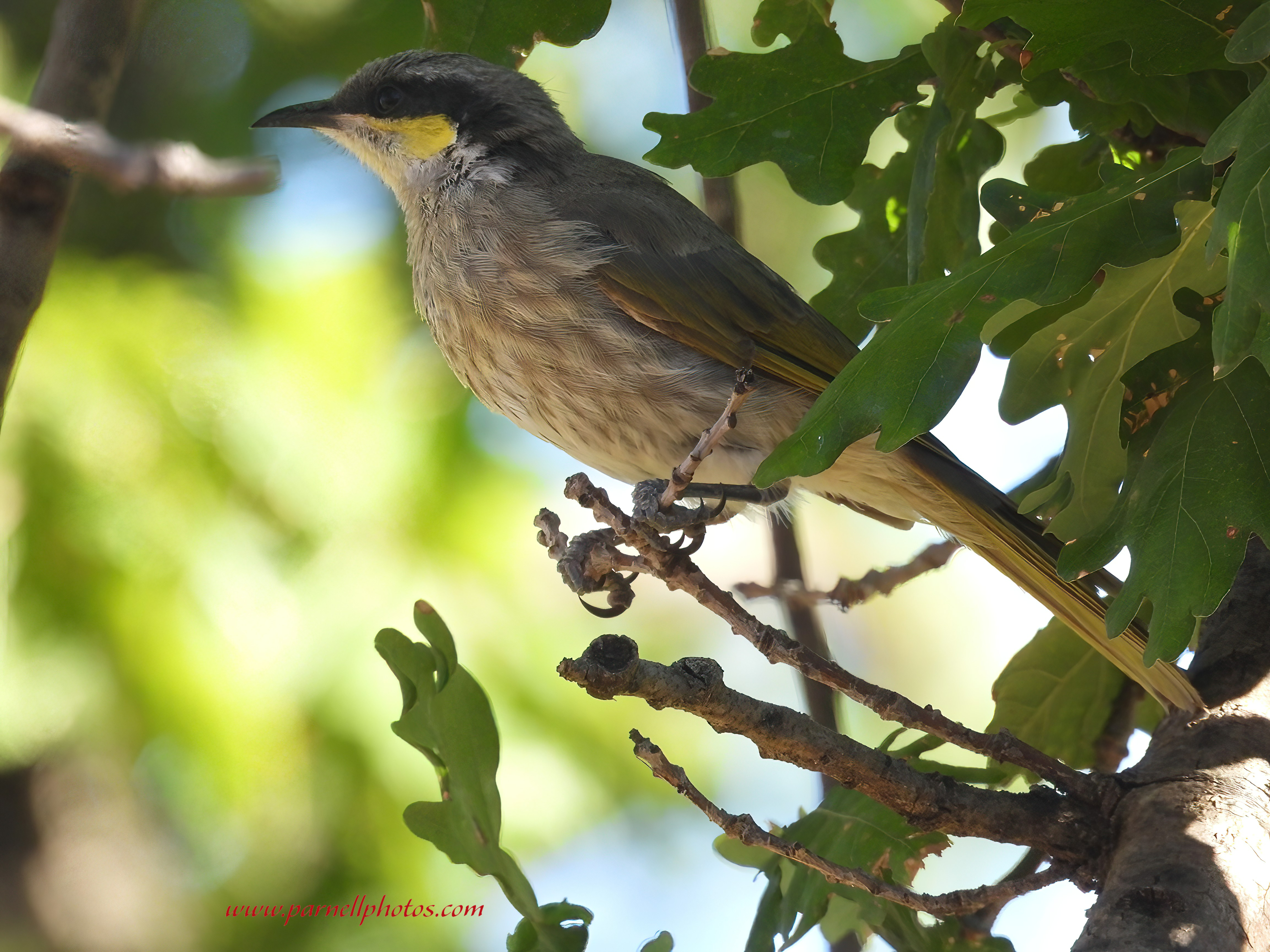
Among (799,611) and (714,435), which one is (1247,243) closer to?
(714,435)

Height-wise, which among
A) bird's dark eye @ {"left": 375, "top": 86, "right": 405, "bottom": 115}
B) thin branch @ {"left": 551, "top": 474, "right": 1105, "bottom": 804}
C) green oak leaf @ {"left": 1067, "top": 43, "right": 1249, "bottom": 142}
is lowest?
thin branch @ {"left": 551, "top": 474, "right": 1105, "bottom": 804}

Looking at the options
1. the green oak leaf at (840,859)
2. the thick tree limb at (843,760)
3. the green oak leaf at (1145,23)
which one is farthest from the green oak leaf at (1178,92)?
the green oak leaf at (840,859)

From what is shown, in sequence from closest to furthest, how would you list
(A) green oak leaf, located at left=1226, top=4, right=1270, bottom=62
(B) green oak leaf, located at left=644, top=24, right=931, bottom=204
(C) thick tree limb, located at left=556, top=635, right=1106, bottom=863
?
(A) green oak leaf, located at left=1226, top=4, right=1270, bottom=62
(C) thick tree limb, located at left=556, top=635, right=1106, bottom=863
(B) green oak leaf, located at left=644, top=24, right=931, bottom=204

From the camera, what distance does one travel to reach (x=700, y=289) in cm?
307

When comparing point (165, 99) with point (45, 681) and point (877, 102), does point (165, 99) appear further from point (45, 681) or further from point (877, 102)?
point (877, 102)

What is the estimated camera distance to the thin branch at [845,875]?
199 centimetres

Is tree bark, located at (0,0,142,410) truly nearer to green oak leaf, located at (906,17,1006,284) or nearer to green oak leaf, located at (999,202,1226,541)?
green oak leaf, located at (906,17,1006,284)

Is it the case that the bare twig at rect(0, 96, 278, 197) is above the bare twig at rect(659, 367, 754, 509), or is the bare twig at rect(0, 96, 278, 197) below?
below

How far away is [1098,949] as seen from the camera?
1.77 meters

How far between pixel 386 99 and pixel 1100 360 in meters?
2.35

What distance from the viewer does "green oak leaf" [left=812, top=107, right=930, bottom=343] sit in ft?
9.59

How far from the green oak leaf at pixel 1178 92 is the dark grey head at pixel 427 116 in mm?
1690

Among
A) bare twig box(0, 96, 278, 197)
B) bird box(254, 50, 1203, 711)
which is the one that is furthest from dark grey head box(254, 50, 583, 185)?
bare twig box(0, 96, 278, 197)

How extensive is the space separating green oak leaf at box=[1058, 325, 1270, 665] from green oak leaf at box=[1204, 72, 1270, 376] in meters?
0.36
